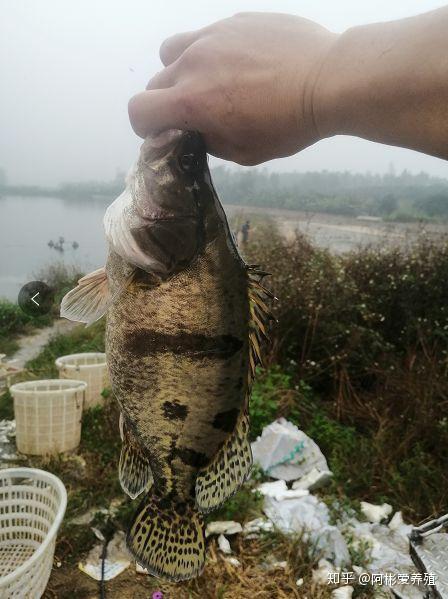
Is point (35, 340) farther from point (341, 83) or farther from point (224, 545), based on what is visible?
point (341, 83)

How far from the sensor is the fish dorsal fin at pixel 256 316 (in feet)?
5.98

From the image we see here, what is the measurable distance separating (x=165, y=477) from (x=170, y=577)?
370mm

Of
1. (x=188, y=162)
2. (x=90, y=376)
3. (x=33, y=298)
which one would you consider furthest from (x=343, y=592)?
(x=90, y=376)

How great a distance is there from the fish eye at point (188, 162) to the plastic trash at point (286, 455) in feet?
16.0

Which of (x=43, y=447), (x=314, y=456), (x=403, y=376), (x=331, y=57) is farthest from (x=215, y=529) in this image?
(x=331, y=57)

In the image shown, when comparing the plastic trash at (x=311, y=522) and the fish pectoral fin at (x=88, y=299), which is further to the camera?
the plastic trash at (x=311, y=522)

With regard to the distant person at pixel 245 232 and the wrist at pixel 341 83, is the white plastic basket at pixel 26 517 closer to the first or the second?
the wrist at pixel 341 83

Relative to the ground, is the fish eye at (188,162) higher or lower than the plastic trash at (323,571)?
higher

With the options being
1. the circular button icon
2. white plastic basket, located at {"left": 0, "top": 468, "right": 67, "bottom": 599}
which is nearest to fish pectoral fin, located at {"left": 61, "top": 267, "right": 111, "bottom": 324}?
the circular button icon

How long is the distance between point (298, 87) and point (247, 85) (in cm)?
17

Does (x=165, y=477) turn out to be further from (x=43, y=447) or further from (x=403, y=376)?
(x=403, y=376)

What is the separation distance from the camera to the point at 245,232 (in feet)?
38.1

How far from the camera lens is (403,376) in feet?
24.2

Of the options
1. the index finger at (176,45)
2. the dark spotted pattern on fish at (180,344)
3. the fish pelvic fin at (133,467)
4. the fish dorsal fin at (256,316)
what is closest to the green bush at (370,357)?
the fish pelvic fin at (133,467)
